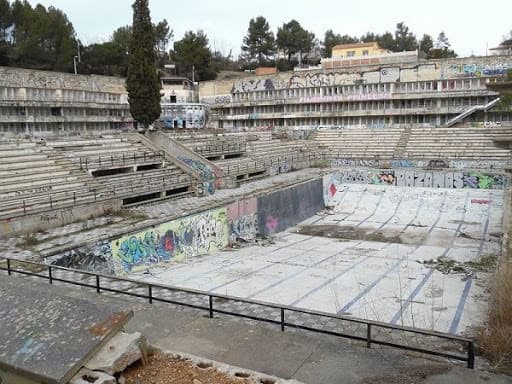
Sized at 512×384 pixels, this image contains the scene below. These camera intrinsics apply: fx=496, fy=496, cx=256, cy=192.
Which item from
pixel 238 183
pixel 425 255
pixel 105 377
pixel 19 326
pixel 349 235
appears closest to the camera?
pixel 105 377

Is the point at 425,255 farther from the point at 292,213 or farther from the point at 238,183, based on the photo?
the point at 238,183

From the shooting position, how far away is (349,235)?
26.9 metres

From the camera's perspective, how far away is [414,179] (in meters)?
36.3

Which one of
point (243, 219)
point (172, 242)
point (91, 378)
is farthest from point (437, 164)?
point (91, 378)

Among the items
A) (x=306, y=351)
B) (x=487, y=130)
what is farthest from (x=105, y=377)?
(x=487, y=130)

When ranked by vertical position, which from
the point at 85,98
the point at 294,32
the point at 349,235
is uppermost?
the point at 294,32

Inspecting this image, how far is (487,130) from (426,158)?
717 cm

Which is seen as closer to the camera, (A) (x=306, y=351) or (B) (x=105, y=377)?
(B) (x=105, y=377)

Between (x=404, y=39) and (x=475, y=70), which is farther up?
(x=404, y=39)

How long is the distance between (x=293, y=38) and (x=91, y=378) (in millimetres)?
88794

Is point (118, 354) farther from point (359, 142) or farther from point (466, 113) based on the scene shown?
point (466, 113)

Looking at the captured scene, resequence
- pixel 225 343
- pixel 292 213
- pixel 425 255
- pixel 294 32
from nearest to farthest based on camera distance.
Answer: pixel 225 343 → pixel 425 255 → pixel 292 213 → pixel 294 32

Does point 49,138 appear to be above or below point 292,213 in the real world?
above

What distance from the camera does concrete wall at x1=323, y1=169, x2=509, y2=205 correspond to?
3438 centimetres
